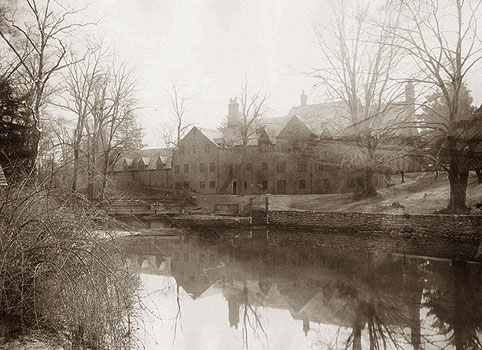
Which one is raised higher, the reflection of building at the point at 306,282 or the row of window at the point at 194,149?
the row of window at the point at 194,149

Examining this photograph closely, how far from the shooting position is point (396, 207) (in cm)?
1988

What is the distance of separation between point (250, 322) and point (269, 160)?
28.7m

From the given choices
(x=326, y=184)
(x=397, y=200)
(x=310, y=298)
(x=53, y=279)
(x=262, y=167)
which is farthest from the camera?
(x=262, y=167)

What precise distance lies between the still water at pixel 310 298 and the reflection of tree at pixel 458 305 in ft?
0.06

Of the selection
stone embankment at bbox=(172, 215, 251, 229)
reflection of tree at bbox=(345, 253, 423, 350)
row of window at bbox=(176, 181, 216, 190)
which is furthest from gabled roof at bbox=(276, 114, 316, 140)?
reflection of tree at bbox=(345, 253, 423, 350)

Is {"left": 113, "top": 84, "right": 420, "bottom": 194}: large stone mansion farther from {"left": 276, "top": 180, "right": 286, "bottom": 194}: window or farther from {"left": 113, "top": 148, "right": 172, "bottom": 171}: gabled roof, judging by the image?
{"left": 113, "top": 148, "right": 172, "bottom": 171}: gabled roof

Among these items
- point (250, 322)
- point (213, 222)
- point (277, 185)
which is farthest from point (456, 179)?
point (277, 185)

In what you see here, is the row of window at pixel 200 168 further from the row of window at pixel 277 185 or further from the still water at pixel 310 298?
the still water at pixel 310 298

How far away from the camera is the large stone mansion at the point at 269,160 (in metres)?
29.3

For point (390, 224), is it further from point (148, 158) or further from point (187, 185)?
point (148, 158)

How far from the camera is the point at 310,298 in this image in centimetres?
817

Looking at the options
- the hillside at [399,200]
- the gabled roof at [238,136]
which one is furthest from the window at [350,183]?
the gabled roof at [238,136]

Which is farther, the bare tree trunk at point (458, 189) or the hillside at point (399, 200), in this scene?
the hillside at point (399, 200)

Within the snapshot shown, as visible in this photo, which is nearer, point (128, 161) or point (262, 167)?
point (262, 167)
